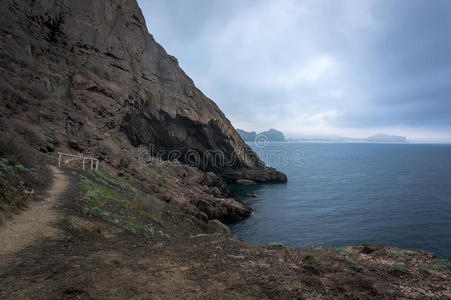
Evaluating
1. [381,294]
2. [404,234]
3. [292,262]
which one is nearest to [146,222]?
[292,262]

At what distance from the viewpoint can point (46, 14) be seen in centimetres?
3356

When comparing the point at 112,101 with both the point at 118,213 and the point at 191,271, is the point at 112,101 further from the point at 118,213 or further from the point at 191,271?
the point at 191,271

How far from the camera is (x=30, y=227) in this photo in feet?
27.7

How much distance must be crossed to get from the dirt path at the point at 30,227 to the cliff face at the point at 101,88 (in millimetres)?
15734

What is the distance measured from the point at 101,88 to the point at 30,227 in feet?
108

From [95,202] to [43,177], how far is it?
3.79 metres

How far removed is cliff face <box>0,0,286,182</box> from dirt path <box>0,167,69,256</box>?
15734 mm

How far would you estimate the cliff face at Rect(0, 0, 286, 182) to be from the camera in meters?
26.8

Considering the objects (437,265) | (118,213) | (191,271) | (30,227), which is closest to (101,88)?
(118,213)

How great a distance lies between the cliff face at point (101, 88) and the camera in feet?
88.0

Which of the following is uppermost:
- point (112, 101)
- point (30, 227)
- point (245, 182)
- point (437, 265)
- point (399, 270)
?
point (112, 101)

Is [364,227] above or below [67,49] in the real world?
below

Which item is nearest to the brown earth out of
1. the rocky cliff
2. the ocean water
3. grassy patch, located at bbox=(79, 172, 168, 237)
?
grassy patch, located at bbox=(79, 172, 168, 237)

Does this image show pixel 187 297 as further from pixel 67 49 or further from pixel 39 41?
pixel 67 49
